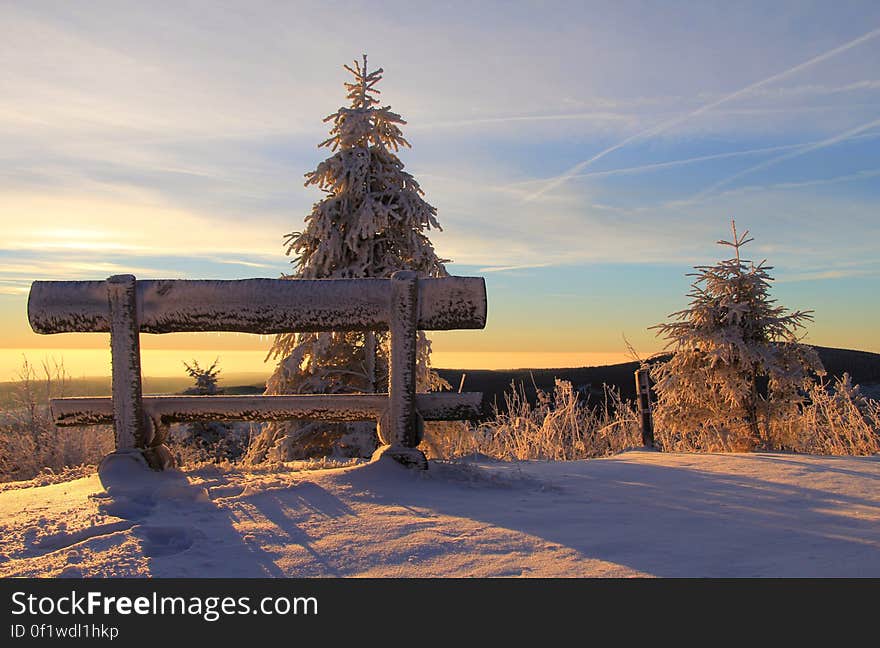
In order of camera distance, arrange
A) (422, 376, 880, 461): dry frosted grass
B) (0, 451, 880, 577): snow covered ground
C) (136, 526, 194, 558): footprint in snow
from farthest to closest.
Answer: (422, 376, 880, 461): dry frosted grass < (136, 526, 194, 558): footprint in snow < (0, 451, 880, 577): snow covered ground

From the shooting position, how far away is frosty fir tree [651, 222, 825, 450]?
991 cm

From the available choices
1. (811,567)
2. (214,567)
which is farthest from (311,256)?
(811,567)

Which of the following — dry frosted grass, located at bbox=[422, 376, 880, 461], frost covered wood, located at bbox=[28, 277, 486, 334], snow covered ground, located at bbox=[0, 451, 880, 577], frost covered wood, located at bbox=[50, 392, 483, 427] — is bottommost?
dry frosted grass, located at bbox=[422, 376, 880, 461]

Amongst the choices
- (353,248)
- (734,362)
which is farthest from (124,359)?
(734,362)

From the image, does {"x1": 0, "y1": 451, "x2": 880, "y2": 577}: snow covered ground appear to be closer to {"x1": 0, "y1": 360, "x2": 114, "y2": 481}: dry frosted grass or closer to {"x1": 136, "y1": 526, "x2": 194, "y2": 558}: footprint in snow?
{"x1": 136, "y1": 526, "x2": 194, "y2": 558}: footprint in snow

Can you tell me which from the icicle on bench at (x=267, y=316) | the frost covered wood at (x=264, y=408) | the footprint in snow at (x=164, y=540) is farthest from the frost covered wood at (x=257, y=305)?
the footprint in snow at (x=164, y=540)

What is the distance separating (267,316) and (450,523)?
2.40 meters

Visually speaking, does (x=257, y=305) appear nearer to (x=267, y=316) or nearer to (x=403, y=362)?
(x=267, y=316)

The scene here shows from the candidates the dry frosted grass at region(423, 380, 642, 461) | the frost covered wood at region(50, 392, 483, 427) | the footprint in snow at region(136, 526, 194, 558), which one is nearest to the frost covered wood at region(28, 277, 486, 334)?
the frost covered wood at region(50, 392, 483, 427)

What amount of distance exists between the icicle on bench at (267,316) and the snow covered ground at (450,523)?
1.48ft

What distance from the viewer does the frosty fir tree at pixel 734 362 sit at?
9914 millimetres

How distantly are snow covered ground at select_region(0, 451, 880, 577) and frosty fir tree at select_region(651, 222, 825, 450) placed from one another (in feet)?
17.1
